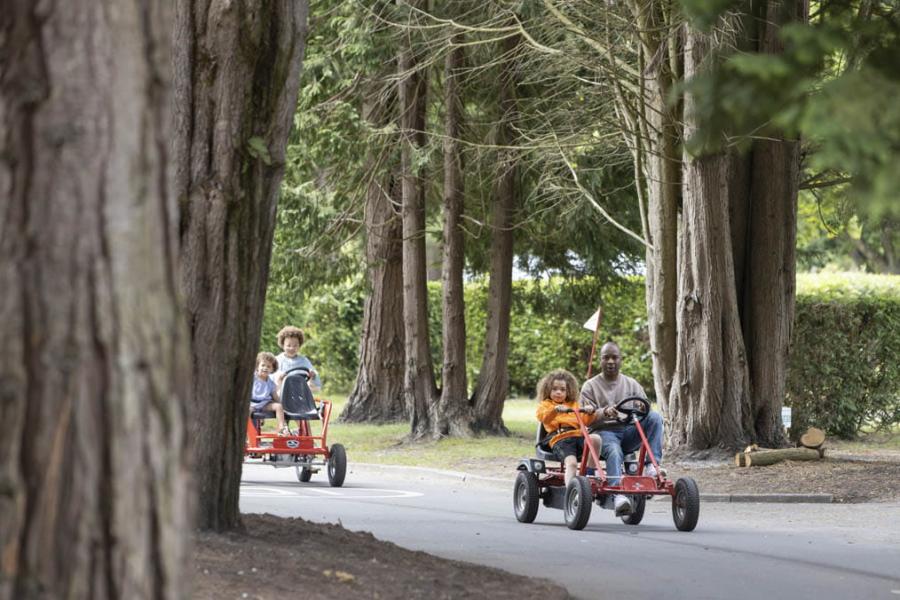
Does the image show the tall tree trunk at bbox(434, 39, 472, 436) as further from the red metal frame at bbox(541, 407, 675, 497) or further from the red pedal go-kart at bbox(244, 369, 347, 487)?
the red metal frame at bbox(541, 407, 675, 497)

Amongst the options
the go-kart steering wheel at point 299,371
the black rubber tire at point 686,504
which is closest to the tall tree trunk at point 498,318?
the go-kart steering wheel at point 299,371

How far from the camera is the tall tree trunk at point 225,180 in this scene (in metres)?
8.93

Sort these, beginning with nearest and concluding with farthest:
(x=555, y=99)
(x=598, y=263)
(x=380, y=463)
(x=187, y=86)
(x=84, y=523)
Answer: (x=84, y=523)
(x=187, y=86)
(x=380, y=463)
(x=555, y=99)
(x=598, y=263)

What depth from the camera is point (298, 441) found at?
17.4m

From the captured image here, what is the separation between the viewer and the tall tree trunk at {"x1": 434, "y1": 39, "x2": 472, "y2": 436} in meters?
24.1

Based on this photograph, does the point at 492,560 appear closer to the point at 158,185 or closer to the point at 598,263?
the point at 158,185

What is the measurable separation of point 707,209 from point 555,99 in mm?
4524

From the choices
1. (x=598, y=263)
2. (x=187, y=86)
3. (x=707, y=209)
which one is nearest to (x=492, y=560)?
(x=187, y=86)

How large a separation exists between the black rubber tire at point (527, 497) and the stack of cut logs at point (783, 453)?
563 cm

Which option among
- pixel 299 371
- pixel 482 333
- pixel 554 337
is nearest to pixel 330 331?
pixel 482 333

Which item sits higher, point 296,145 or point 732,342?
point 296,145

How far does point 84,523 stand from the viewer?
3.77 meters

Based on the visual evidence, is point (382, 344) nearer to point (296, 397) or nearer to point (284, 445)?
point (296, 397)

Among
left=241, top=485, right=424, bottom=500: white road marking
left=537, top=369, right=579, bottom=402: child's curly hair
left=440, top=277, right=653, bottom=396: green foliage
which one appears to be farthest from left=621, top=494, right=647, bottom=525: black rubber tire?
left=440, top=277, right=653, bottom=396: green foliage
